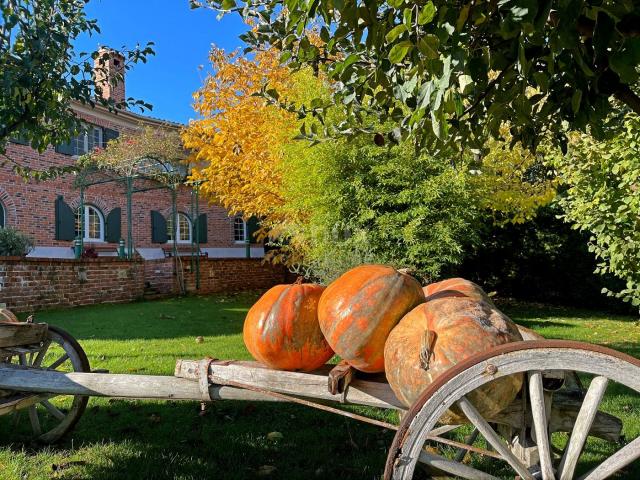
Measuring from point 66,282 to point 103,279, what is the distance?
1.22m

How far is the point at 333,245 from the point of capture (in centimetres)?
909

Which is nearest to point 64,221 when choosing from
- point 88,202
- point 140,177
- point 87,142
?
point 88,202

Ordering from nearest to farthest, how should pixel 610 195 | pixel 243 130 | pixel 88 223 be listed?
pixel 610 195 < pixel 243 130 < pixel 88 223

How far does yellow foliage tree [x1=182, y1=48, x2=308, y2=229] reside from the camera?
10398 mm

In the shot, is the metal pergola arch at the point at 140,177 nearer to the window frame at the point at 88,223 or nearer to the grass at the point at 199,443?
the window frame at the point at 88,223

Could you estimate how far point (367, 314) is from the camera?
2188 mm

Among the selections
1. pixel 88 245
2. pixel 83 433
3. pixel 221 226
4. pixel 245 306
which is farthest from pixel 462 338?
pixel 221 226

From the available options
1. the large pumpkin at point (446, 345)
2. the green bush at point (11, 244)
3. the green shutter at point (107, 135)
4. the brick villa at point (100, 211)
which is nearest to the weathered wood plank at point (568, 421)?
the large pumpkin at point (446, 345)

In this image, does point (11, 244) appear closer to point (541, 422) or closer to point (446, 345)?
point (446, 345)

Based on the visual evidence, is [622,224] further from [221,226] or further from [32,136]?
[221,226]

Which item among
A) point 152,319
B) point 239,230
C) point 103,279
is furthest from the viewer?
point 239,230

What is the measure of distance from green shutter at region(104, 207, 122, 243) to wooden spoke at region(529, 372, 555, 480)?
2179cm

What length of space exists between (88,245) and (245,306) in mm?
10827

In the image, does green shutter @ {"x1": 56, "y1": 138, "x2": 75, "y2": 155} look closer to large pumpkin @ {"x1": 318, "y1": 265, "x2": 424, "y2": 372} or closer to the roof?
the roof
